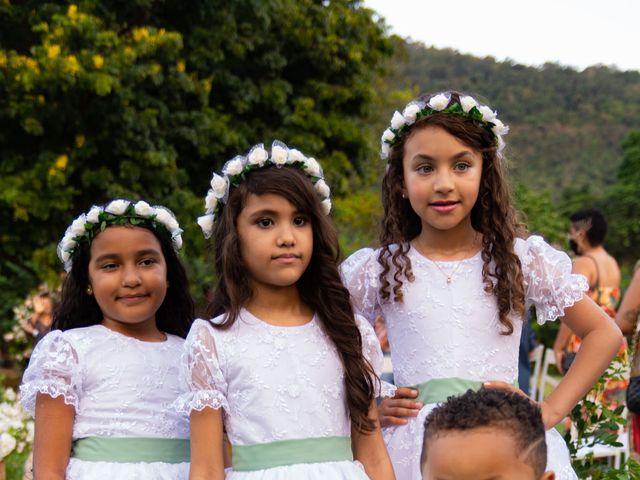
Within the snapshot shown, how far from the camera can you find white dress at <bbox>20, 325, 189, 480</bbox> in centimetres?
309

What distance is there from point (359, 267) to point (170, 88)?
A: 8.02 metres

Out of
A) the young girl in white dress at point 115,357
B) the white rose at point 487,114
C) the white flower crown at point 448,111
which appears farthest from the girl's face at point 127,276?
the white rose at point 487,114

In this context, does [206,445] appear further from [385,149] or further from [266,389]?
A: [385,149]

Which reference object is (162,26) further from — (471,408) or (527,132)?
(527,132)

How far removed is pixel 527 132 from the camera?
48.3m

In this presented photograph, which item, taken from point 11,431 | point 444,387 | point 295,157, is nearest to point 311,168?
point 295,157

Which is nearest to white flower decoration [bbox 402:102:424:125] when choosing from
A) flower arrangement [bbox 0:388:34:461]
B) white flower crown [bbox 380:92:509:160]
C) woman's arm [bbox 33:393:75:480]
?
white flower crown [bbox 380:92:509:160]

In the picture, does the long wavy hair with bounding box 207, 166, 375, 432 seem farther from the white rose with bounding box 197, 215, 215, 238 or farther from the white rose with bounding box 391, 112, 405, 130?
the white rose with bounding box 391, 112, 405, 130

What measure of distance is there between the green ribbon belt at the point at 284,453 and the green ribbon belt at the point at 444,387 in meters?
0.39

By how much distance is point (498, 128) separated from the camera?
3.25 metres

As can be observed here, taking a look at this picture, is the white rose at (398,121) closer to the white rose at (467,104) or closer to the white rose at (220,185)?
the white rose at (467,104)

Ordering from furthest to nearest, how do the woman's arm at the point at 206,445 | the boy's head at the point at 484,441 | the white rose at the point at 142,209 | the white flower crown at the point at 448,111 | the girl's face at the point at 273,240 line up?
the white rose at the point at 142,209 → the white flower crown at the point at 448,111 → the girl's face at the point at 273,240 → the woman's arm at the point at 206,445 → the boy's head at the point at 484,441

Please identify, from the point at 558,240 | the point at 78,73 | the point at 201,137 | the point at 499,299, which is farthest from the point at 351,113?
the point at 499,299

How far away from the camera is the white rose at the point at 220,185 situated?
9.84 feet
